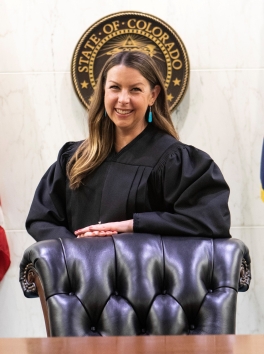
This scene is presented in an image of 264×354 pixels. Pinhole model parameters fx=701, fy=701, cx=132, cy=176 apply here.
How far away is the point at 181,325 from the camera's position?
2145mm

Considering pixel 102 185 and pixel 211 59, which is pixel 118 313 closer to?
pixel 102 185

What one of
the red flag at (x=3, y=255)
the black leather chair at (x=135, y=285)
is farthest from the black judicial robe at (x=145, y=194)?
the red flag at (x=3, y=255)

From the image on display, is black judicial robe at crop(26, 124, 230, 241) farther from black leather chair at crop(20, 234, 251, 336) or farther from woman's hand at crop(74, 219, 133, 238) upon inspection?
black leather chair at crop(20, 234, 251, 336)

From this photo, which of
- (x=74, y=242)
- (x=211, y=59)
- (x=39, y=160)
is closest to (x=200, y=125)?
(x=211, y=59)

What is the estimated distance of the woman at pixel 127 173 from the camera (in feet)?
8.88

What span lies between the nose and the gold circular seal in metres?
1.05

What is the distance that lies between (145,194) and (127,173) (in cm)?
12

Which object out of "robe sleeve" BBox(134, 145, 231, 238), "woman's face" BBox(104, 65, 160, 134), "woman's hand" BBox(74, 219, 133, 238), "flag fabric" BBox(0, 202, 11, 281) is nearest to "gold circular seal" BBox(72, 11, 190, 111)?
"flag fabric" BBox(0, 202, 11, 281)

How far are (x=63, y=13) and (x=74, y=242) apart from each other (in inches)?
76.9

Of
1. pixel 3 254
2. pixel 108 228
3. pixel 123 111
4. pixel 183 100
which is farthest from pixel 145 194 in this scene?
pixel 3 254

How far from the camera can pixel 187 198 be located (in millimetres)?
2686

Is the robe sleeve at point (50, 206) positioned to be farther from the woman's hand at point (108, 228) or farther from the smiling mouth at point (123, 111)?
the smiling mouth at point (123, 111)

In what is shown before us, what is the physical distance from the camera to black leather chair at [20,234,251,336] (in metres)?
2.14

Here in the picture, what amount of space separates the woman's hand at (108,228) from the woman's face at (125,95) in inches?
16.9
